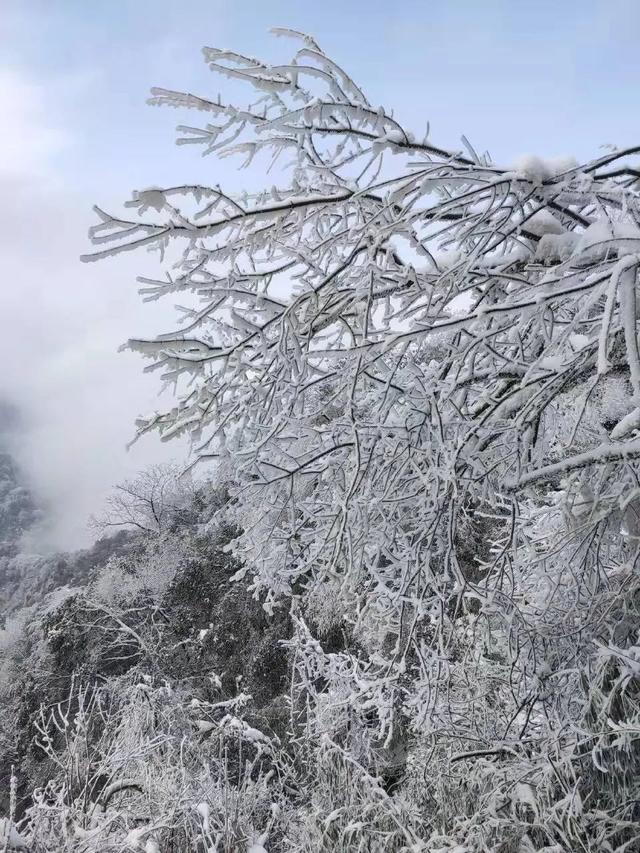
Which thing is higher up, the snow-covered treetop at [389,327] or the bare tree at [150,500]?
the bare tree at [150,500]

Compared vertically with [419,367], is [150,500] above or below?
above

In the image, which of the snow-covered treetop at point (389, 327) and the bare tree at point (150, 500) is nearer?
the snow-covered treetop at point (389, 327)

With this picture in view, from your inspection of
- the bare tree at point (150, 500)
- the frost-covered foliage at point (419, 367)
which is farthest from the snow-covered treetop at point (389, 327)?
the bare tree at point (150, 500)

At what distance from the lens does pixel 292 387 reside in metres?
1.92

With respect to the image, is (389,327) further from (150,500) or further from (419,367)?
(150,500)

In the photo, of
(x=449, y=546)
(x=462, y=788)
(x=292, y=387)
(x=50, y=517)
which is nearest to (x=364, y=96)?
(x=292, y=387)

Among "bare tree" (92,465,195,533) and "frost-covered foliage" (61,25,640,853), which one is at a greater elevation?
"bare tree" (92,465,195,533)

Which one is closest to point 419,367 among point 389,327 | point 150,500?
point 389,327

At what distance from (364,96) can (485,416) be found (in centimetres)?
Result: 112

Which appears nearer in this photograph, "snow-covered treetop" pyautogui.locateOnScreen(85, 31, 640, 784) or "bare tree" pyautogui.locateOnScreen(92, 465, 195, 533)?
"snow-covered treetop" pyautogui.locateOnScreen(85, 31, 640, 784)

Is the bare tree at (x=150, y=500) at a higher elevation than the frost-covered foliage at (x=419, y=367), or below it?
higher

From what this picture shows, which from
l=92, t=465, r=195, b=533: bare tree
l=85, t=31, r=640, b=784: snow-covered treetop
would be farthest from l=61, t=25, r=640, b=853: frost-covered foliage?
l=92, t=465, r=195, b=533: bare tree

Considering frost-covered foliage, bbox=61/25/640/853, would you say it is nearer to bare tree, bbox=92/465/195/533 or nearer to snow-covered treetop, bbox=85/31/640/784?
snow-covered treetop, bbox=85/31/640/784

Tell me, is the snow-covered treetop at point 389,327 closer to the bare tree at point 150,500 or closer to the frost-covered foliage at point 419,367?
the frost-covered foliage at point 419,367
